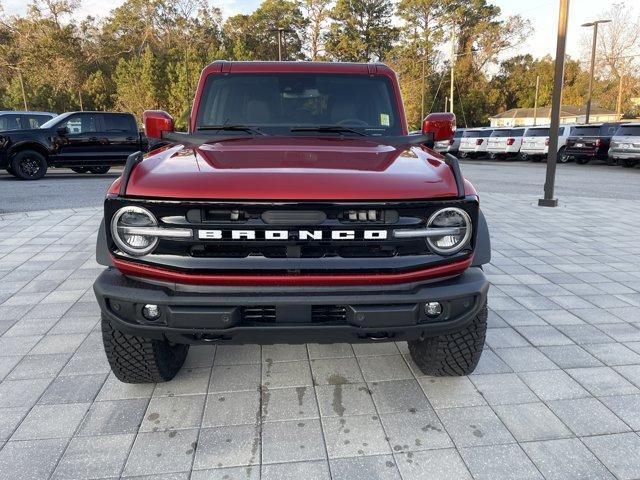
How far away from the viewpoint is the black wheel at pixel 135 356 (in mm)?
2758

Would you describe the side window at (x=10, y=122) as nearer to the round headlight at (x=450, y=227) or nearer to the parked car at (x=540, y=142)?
the round headlight at (x=450, y=227)

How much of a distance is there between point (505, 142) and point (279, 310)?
24.2 meters

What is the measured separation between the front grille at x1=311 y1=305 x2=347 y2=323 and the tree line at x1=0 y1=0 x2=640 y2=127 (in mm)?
47701

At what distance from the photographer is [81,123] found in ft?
45.0

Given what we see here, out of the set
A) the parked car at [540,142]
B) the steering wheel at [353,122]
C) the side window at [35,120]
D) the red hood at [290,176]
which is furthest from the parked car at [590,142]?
the red hood at [290,176]

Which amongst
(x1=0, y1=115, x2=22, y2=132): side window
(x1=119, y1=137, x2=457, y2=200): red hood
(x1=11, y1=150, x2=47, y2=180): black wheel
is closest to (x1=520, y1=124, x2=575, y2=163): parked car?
(x1=11, y1=150, x2=47, y2=180): black wheel

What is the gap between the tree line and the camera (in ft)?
163

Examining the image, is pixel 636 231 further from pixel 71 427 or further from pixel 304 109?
pixel 71 427

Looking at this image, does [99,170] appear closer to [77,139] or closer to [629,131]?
[77,139]

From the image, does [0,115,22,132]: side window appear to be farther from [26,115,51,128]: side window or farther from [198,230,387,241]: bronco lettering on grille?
[198,230,387,241]: bronco lettering on grille

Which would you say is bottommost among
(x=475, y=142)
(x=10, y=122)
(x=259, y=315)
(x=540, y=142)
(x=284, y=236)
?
(x=475, y=142)

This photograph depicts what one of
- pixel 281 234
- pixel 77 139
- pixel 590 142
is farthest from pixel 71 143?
pixel 590 142

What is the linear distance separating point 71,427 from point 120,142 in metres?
12.9

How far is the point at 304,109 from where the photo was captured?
365cm
